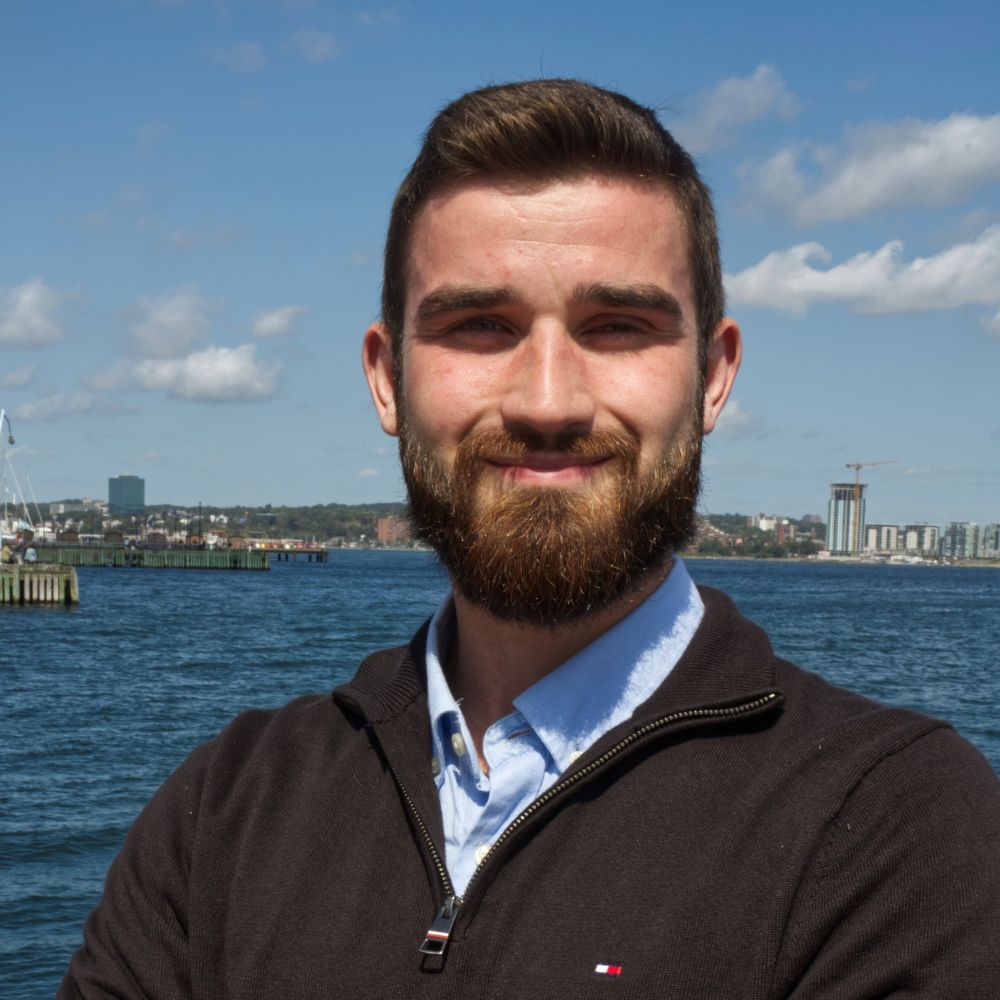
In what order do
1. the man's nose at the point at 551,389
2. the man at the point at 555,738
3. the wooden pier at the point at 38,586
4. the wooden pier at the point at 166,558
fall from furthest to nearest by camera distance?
the wooden pier at the point at 166,558
the wooden pier at the point at 38,586
the man's nose at the point at 551,389
the man at the point at 555,738

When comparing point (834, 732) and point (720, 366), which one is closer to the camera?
point (834, 732)

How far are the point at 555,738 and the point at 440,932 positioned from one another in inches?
16.3

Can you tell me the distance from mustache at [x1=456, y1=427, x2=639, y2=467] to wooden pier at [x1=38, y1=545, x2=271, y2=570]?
154 metres

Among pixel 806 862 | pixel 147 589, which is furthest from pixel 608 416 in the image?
pixel 147 589

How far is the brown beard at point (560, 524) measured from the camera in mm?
2242

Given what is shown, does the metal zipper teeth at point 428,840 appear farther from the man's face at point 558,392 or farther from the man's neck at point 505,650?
the man's face at point 558,392

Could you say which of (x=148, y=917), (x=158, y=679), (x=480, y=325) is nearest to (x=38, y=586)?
(x=158, y=679)

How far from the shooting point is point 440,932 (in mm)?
2029

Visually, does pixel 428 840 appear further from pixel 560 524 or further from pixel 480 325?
pixel 480 325

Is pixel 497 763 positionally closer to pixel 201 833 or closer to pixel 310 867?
pixel 310 867

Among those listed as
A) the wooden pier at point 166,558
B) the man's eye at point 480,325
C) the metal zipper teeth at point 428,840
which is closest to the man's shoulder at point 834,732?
the metal zipper teeth at point 428,840

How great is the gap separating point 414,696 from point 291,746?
0.85 feet

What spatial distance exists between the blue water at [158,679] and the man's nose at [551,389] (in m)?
0.39

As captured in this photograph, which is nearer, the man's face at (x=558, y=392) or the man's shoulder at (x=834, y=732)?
the man's shoulder at (x=834, y=732)
